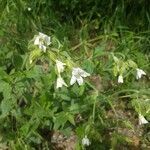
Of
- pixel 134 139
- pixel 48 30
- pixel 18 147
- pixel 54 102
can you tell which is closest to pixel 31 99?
pixel 54 102

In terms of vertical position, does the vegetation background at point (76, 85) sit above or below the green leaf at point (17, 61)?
below

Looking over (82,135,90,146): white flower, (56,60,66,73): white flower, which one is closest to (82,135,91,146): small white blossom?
(82,135,90,146): white flower

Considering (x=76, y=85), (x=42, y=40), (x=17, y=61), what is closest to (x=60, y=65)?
(x=42, y=40)

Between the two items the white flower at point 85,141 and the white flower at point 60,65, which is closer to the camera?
the white flower at point 60,65

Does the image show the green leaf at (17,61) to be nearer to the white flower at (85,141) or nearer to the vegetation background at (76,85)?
the vegetation background at (76,85)

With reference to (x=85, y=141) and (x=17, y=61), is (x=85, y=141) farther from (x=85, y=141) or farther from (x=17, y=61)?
(x=17, y=61)

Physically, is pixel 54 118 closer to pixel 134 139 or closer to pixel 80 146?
pixel 80 146

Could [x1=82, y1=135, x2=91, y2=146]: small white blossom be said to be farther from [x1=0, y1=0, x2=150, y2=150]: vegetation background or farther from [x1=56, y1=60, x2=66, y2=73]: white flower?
[x1=56, y1=60, x2=66, y2=73]: white flower

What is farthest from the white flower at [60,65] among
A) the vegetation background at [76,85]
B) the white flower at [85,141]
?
the white flower at [85,141]
